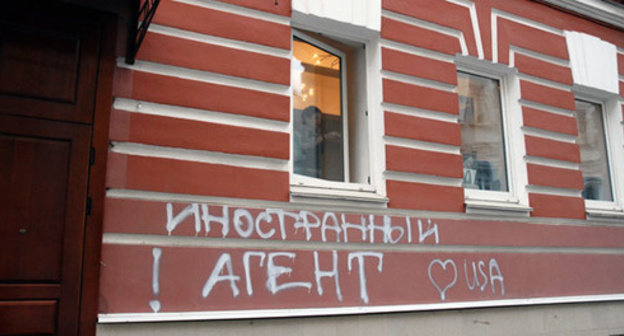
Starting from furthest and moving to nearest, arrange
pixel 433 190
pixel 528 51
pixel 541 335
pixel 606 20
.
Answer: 1. pixel 606 20
2. pixel 528 51
3. pixel 541 335
4. pixel 433 190

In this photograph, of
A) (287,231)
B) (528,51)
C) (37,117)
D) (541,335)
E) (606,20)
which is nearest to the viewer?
(37,117)

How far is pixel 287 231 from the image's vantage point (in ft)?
14.1

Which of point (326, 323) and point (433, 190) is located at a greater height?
point (433, 190)

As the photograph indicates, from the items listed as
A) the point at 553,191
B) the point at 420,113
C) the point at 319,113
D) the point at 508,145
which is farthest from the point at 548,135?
the point at 319,113

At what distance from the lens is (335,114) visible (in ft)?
17.3

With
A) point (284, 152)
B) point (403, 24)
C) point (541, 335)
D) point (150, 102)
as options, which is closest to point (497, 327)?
point (541, 335)

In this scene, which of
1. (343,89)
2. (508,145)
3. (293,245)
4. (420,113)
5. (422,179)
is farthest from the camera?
(508,145)

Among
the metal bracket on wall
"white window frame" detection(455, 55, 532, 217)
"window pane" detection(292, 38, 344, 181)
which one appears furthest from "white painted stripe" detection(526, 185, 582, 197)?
the metal bracket on wall

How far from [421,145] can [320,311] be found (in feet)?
6.43

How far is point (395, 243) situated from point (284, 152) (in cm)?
137

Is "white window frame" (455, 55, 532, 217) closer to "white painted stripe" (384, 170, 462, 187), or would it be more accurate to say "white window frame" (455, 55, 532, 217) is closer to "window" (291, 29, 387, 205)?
"white painted stripe" (384, 170, 462, 187)

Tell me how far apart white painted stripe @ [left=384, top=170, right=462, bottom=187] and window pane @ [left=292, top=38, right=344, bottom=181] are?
505 mm

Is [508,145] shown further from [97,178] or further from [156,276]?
[97,178]

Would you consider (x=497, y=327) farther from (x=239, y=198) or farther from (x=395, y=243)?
(x=239, y=198)
